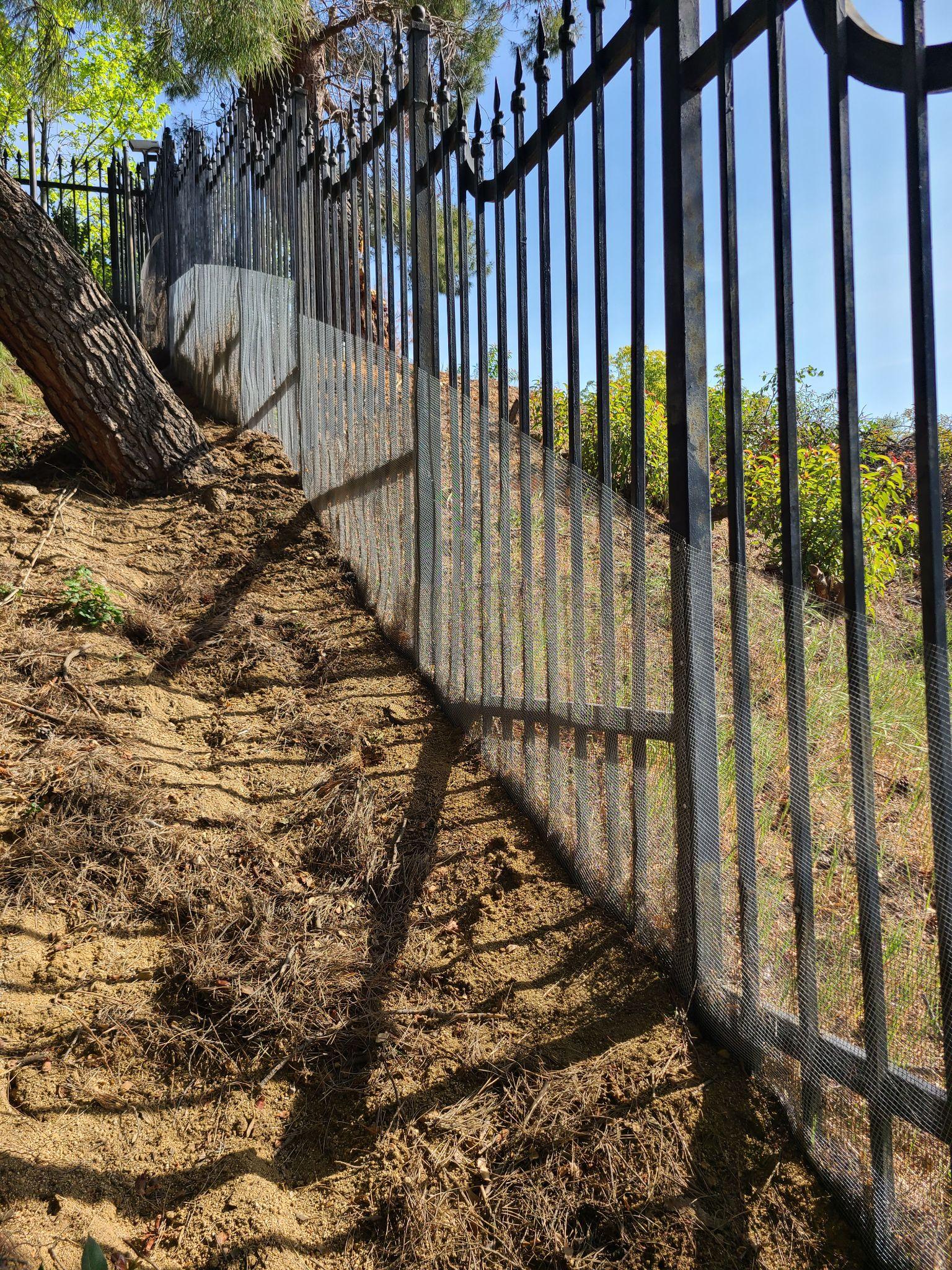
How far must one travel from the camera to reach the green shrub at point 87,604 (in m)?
3.82

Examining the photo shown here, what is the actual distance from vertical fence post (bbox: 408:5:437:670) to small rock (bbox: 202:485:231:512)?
1.83m

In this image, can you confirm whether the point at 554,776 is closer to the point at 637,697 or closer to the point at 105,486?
the point at 637,697

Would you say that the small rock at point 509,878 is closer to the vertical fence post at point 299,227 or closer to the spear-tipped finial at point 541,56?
the spear-tipped finial at point 541,56

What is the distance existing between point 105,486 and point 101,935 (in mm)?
3399

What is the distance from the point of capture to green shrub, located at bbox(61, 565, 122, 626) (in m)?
3.82

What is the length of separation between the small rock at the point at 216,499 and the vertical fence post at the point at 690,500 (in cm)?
343

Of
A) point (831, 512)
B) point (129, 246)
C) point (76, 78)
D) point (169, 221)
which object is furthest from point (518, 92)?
point (76, 78)

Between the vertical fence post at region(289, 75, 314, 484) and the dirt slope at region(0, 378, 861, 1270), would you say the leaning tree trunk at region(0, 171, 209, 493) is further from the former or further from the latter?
the dirt slope at region(0, 378, 861, 1270)

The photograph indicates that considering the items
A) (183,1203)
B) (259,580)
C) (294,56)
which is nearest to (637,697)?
(183,1203)

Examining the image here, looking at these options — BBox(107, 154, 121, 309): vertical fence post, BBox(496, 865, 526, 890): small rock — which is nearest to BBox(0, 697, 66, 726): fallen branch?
BBox(496, 865, 526, 890): small rock

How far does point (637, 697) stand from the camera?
238 cm

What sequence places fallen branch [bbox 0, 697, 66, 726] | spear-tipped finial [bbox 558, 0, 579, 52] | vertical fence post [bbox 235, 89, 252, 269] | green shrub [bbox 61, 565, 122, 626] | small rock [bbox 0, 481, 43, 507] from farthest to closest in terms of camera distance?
1. vertical fence post [bbox 235, 89, 252, 269]
2. small rock [bbox 0, 481, 43, 507]
3. green shrub [bbox 61, 565, 122, 626]
4. fallen branch [bbox 0, 697, 66, 726]
5. spear-tipped finial [bbox 558, 0, 579, 52]

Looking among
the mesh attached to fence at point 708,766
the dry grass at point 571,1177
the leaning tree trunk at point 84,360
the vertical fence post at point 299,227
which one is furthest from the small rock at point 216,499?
the dry grass at point 571,1177

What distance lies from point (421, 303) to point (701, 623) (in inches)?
80.6
